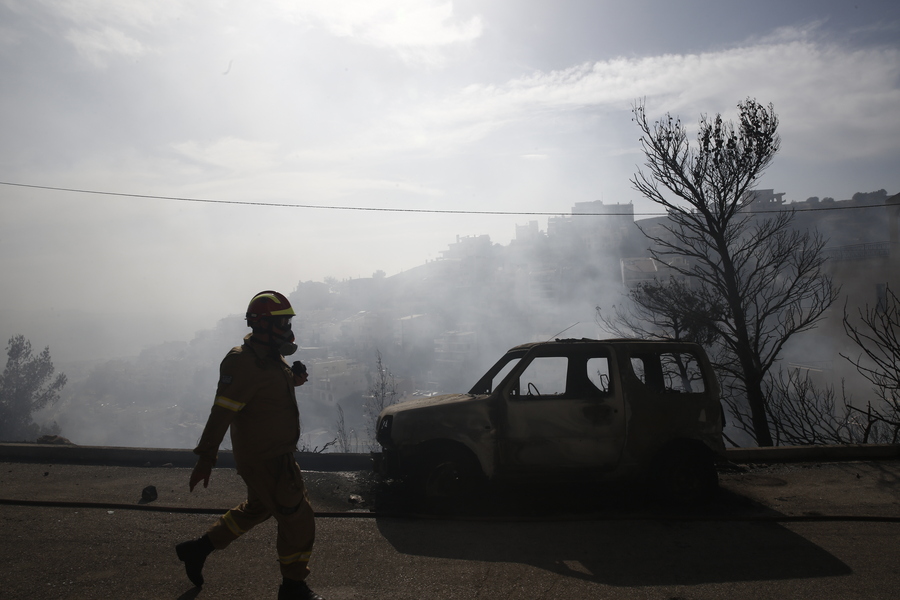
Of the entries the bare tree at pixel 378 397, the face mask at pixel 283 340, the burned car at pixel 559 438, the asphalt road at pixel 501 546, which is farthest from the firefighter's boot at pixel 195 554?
the bare tree at pixel 378 397

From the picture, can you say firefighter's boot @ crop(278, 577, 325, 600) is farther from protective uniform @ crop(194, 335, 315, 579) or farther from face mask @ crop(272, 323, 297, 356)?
face mask @ crop(272, 323, 297, 356)

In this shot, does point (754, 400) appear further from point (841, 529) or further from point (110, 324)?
point (110, 324)

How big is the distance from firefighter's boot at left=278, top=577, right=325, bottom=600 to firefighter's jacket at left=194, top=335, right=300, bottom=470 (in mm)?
725

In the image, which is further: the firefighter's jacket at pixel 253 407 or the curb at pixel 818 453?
the curb at pixel 818 453

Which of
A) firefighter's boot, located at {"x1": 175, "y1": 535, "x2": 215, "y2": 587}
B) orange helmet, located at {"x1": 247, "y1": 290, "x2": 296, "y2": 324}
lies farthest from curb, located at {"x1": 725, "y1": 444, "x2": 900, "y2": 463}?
firefighter's boot, located at {"x1": 175, "y1": 535, "x2": 215, "y2": 587}

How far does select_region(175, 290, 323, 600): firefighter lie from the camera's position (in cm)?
308

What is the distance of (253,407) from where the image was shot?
3.24 meters

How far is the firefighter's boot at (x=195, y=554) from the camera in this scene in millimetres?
3418

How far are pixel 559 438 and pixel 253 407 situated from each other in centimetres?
311

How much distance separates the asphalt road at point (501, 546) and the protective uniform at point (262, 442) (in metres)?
0.55

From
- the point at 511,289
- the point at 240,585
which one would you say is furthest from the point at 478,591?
the point at 511,289

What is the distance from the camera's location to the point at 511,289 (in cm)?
6469

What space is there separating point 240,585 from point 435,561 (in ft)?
4.45

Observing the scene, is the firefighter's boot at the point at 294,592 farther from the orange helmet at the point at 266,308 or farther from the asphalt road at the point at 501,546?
the orange helmet at the point at 266,308
